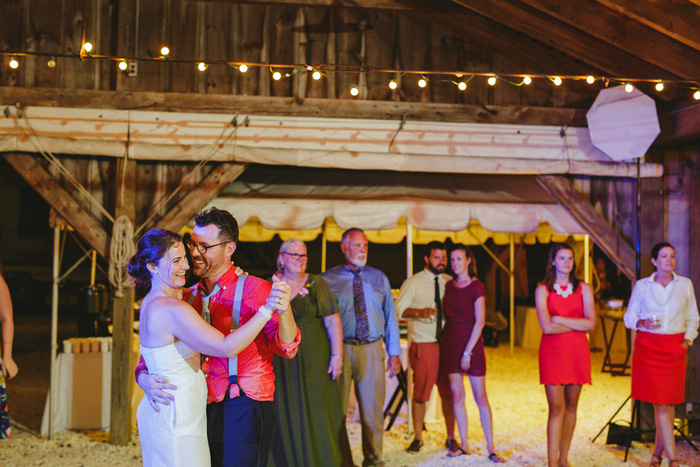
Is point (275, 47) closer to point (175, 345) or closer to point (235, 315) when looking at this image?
point (235, 315)

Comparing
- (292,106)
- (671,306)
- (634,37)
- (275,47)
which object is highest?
(275,47)

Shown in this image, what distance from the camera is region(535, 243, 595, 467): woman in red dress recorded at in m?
4.45

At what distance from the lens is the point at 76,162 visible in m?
5.62

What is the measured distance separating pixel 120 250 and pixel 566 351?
3773mm

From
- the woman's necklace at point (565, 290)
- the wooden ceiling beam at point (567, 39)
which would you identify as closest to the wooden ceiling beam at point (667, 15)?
the wooden ceiling beam at point (567, 39)

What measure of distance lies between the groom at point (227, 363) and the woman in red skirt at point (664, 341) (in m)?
3.33

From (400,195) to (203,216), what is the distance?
3531 millimetres

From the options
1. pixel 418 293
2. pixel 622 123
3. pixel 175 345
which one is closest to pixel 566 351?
pixel 418 293

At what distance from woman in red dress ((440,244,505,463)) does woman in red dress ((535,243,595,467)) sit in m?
0.57

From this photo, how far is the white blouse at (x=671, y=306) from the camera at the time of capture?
4.68 metres

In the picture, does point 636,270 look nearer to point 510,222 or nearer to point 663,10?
point 510,222

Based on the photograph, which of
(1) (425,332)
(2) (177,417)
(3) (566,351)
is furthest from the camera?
(1) (425,332)

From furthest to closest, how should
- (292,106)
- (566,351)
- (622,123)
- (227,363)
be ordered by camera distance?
(292,106) → (622,123) → (566,351) → (227,363)

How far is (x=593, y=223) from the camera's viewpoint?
231 inches
